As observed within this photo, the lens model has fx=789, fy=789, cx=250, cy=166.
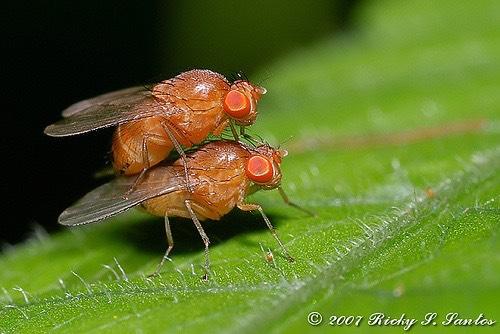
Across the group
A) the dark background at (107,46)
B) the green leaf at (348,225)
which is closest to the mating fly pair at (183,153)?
the green leaf at (348,225)

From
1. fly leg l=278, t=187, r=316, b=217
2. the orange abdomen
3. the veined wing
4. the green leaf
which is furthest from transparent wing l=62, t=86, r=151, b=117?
fly leg l=278, t=187, r=316, b=217

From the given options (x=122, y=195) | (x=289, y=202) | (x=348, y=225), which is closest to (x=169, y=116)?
(x=122, y=195)

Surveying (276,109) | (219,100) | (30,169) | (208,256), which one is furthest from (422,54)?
(30,169)

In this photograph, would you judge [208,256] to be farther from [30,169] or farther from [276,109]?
[30,169]

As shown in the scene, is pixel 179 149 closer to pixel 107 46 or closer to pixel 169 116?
pixel 169 116

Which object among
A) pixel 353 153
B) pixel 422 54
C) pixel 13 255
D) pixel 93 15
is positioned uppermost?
pixel 93 15

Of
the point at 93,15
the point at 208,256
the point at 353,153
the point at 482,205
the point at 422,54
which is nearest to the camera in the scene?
the point at 482,205
